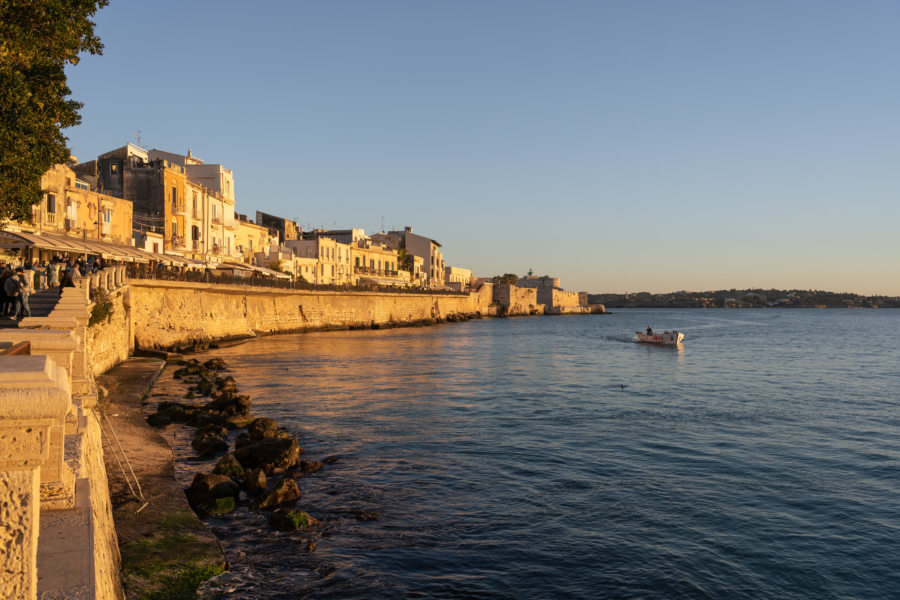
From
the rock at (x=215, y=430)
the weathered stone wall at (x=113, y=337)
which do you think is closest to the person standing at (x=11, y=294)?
the weathered stone wall at (x=113, y=337)

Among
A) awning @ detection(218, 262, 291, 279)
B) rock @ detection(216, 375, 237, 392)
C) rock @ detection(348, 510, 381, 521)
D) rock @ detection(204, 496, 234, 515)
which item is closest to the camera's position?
rock @ detection(204, 496, 234, 515)

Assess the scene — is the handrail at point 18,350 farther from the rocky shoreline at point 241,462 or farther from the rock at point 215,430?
the rock at point 215,430

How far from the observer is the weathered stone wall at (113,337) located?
75.3 feet

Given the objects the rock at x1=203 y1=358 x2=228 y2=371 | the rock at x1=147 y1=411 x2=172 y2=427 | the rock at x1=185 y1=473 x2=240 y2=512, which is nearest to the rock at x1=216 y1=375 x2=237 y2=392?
the rock at x1=203 y1=358 x2=228 y2=371

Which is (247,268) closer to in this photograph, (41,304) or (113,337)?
(113,337)

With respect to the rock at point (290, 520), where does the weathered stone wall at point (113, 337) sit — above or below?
above

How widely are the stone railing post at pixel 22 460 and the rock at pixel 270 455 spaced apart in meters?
12.8

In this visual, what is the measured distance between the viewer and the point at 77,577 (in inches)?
174

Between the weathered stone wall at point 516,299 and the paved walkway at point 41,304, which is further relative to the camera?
the weathered stone wall at point 516,299

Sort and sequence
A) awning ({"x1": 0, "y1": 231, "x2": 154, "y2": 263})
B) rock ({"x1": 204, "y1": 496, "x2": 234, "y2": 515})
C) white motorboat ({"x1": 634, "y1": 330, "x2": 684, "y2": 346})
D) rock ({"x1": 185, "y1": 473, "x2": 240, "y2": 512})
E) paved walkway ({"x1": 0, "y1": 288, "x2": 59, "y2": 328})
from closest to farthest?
rock ({"x1": 204, "y1": 496, "x2": 234, "y2": 515})
rock ({"x1": 185, "y1": 473, "x2": 240, "y2": 512})
paved walkway ({"x1": 0, "y1": 288, "x2": 59, "y2": 328})
awning ({"x1": 0, "y1": 231, "x2": 154, "y2": 263})
white motorboat ({"x1": 634, "y1": 330, "x2": 684, "y2": 346})

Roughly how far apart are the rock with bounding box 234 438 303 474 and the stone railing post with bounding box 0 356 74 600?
1283cm

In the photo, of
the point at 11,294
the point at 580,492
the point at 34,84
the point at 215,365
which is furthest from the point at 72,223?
the point at 580,492

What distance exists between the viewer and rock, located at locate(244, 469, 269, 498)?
13.5m

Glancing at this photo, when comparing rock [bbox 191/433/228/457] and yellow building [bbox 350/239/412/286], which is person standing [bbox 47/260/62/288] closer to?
rock [bbox 191/433/228/457]
